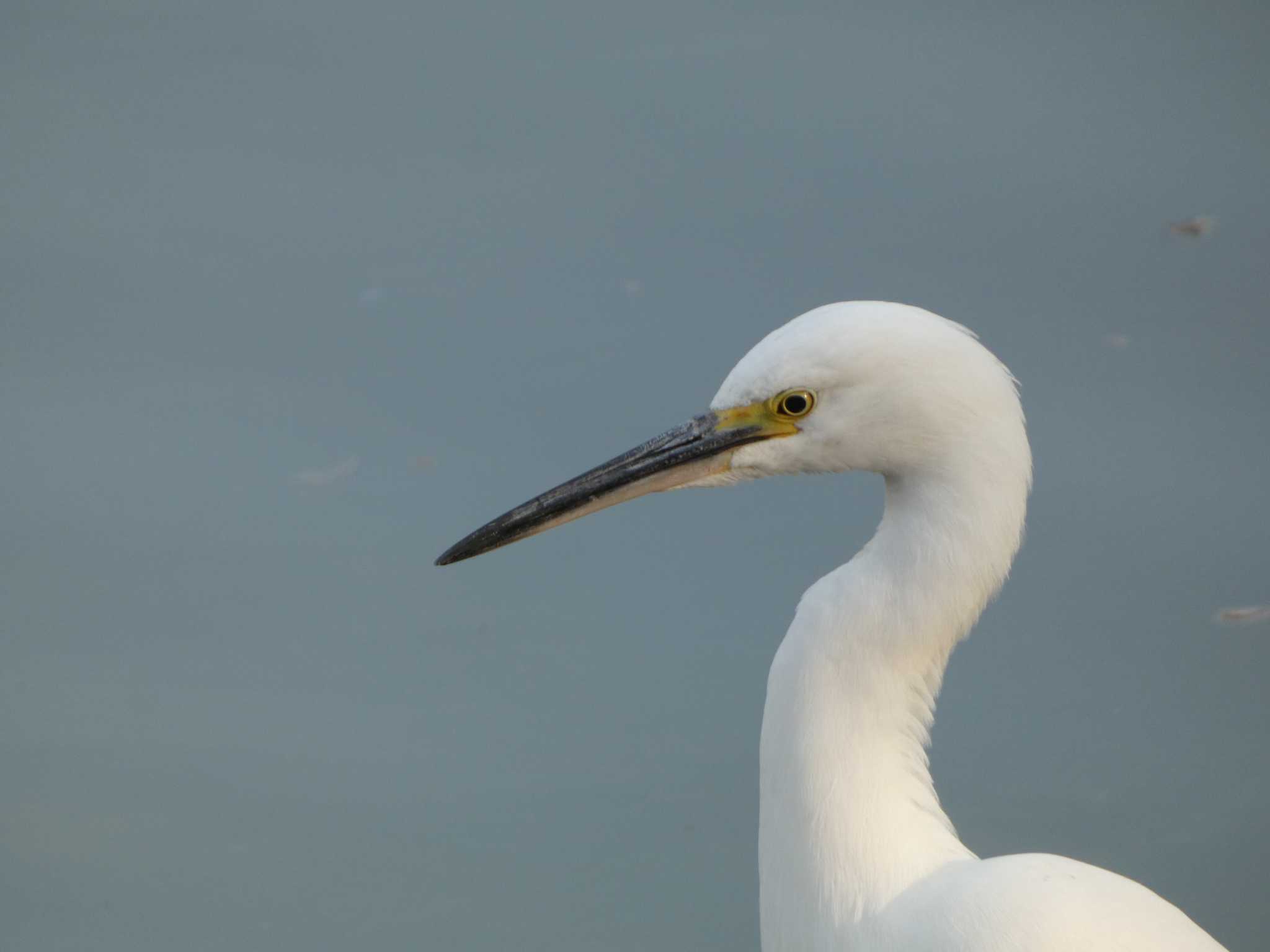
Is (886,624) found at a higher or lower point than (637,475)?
lower

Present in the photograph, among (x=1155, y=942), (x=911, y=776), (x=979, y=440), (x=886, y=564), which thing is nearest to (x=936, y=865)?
(x=911, y=776)

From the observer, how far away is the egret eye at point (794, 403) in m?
1.31

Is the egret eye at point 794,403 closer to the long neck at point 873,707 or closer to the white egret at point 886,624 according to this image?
the white egret at point 886,624

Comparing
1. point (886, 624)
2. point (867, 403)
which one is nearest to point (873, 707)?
point (886, 624)

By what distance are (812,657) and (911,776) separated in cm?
16

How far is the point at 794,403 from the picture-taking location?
1326 mm

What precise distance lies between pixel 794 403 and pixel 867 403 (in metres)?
0.07

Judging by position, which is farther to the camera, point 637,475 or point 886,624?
point 637,475

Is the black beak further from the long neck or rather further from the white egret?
the long neck

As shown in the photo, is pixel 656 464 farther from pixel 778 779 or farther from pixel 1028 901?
pixel 1028 901

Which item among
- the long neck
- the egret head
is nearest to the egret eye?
the egret head

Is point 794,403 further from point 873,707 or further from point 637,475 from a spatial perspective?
point 873,707

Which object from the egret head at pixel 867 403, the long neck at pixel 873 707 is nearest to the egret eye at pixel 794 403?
the egret head at pixel 867 403

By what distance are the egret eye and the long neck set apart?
0.11m
